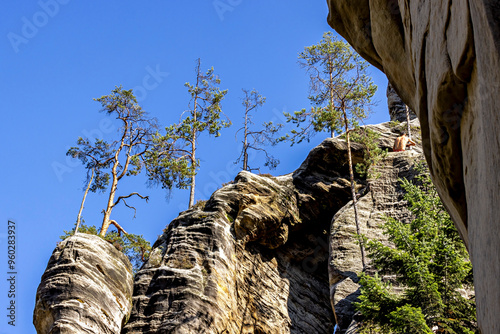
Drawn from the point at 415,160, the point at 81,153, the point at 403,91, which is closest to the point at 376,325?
the point at 403,91

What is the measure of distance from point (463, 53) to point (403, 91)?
178 inches

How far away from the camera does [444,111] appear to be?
5.95 m

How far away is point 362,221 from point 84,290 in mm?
10886

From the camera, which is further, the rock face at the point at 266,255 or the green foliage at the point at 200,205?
the green foliage at the point at 200,205

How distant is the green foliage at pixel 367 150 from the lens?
23.9 metres

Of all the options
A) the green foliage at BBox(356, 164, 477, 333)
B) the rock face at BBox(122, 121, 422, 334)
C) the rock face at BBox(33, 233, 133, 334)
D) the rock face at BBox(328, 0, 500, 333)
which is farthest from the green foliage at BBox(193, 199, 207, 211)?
the rock face at BBox(328, 0, 500, 333)

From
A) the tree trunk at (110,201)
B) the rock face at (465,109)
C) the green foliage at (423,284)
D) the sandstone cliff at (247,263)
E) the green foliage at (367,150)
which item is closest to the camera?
the rock face at (465,109)

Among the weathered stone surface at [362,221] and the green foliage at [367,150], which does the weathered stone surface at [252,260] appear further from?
the weathered stone surface at [362,221]

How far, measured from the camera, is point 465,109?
18.3ft

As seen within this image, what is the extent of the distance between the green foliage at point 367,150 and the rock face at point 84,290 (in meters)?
11.9

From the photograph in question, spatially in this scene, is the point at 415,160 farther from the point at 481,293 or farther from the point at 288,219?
the point at 481,293

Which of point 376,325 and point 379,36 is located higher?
point 379,36

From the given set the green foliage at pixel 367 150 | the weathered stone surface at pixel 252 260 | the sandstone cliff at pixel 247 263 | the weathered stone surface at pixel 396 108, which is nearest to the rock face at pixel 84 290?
the sandstone cliff at pixel 247 263

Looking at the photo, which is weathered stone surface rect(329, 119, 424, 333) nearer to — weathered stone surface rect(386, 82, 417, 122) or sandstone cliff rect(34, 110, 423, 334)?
sandstone cliff rect(34, 110, 423, 334)
